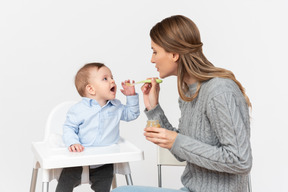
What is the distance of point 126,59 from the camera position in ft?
9.98

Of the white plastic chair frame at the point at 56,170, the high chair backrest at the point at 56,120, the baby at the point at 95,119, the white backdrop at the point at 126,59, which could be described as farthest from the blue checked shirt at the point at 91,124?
the white backdrop at the point at 126,59

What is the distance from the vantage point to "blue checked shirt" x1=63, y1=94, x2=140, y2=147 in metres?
1.88

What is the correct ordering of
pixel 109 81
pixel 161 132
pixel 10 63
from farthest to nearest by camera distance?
pixel 10 63 → pixel 109 81 → pixel 161 132

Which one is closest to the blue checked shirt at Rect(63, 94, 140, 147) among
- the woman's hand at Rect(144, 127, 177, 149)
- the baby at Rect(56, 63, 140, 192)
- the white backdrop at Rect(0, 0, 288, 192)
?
the baby at Rect(56, 63, 140, 192)

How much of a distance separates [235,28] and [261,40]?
0.20 m

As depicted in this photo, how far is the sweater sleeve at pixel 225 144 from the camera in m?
1.40

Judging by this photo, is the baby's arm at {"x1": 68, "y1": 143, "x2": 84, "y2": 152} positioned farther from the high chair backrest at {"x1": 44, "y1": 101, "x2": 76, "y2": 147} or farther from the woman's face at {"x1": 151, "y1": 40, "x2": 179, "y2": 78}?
the woman's face at {"x1": 151, "y1": 40, "x2": 179, "y2": 78}

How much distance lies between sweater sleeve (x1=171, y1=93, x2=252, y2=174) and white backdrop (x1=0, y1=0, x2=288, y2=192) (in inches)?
60.5

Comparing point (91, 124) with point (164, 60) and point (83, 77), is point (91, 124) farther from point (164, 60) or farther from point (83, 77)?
point (164, 60)

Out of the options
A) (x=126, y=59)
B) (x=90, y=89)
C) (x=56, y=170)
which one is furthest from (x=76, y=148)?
(x=126, y=59)

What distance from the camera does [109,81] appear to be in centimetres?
197

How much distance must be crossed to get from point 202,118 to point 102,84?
0.60 meters

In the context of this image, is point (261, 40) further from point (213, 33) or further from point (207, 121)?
point (207, 121)

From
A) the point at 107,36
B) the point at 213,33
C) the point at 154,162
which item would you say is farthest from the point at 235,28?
the point at 154,162
